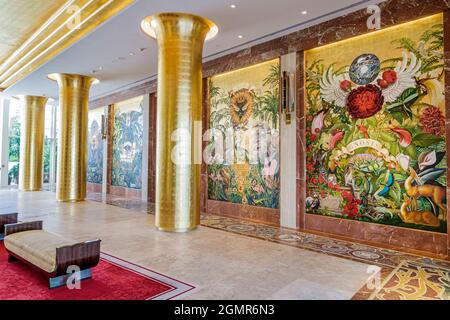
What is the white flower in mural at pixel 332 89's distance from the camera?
5.81 metres

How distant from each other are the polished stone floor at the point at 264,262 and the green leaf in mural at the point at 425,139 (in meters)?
1.73

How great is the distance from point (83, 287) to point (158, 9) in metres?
4.71

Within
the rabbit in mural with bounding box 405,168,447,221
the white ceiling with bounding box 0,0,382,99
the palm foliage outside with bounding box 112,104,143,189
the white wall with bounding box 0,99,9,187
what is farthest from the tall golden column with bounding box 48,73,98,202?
the rabbit in mural with bounding box 405,168,447,221

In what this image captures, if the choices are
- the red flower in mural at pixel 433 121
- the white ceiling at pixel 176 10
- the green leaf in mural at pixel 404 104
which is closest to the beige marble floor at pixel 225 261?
the red flower in mural at pixel 433 121

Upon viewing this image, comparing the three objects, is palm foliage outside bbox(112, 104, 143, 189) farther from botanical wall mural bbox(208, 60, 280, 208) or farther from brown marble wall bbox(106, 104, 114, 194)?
botanical wall mural bbox(208, 60, 280, 208)

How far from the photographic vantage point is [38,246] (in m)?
3.51

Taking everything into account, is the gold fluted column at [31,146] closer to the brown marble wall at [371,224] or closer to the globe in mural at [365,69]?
the brown marble wall at [371,224]

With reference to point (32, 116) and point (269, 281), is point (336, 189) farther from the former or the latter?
point (32, 116)

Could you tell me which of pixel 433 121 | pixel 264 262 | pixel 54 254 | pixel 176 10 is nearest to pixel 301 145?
pixel 433 121

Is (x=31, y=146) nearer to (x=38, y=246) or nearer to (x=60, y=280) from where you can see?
(x=38, y=246)

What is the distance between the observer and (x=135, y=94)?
11227 millimetres

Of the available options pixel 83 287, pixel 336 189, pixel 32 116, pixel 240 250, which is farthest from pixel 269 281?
pixel 32 116

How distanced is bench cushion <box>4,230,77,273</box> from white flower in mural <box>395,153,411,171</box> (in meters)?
4.93

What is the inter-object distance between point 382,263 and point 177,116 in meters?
4.25
